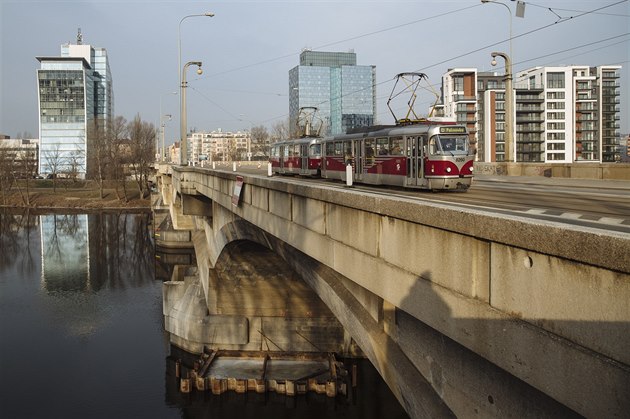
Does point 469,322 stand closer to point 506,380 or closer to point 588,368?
point 506,380

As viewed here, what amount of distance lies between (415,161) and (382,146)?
2502mm

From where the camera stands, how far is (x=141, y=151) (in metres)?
111

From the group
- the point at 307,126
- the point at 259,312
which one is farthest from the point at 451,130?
the point at 307,126

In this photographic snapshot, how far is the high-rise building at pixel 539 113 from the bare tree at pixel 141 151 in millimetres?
57548

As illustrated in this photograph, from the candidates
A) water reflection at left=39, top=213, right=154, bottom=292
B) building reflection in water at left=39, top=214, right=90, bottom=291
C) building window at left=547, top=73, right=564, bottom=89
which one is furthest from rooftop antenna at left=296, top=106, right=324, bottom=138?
building window at left=547, top=73, right=564, bottom=89

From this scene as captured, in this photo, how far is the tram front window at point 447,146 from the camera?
1644cm

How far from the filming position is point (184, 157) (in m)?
35.0

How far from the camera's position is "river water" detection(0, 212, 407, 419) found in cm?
2308

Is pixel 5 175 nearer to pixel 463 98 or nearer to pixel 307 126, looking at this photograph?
pixel 307 126

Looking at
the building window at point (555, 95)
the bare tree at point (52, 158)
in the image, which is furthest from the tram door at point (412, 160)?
the bare tree at point (52, 158)

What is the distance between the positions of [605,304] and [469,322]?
4.87ft

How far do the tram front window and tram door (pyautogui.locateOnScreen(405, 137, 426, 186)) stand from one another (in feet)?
1.56

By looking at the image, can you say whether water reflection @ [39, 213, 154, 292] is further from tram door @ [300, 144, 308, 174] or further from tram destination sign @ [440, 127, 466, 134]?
tram destination sign @ [440, 127, 466, 134]

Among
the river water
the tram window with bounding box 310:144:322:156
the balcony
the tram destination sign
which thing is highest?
the balcony
